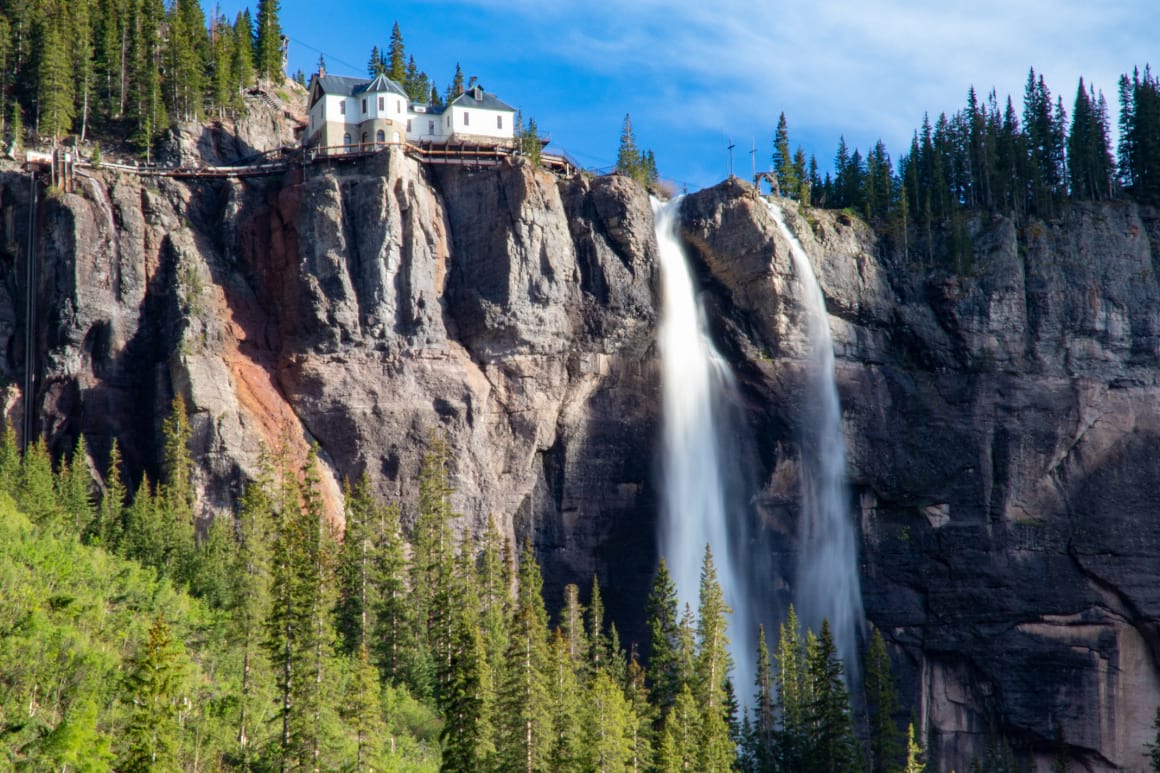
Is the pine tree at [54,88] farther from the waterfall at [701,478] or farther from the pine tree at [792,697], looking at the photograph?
the pine tree at [792,697]

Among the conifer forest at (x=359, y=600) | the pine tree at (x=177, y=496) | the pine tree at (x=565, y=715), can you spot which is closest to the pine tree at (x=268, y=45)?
the conifer forest at (x=359, y=600)

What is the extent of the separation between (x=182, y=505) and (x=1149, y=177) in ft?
228

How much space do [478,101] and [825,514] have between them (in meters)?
33.6

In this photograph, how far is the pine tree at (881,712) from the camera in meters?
81.0

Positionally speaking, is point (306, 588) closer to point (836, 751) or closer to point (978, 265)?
point (836, 751)

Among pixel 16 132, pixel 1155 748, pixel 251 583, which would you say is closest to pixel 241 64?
pixel 16 132

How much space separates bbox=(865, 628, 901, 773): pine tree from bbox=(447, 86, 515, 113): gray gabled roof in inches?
1590

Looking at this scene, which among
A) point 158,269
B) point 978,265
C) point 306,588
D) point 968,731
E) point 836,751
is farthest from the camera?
point 978,265

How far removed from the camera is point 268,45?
110875 mm

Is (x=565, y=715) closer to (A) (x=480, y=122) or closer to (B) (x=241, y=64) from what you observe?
(A) (x=480, y=122)

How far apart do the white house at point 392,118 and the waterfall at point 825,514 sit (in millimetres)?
20683

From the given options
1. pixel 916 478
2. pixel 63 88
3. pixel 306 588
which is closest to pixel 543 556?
pixel 916 478

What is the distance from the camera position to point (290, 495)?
77.4 m

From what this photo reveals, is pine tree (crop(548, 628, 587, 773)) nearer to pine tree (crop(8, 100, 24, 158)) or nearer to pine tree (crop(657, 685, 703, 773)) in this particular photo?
pine tree (crop(657, 685, 703, 773))
